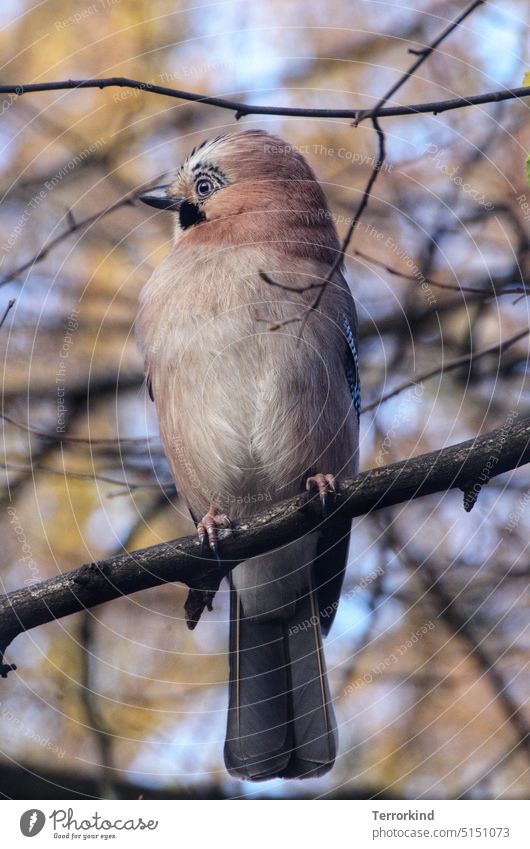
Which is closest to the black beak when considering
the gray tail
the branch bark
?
the branch bark

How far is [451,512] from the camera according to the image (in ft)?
6.98

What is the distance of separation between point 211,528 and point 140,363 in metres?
0.55

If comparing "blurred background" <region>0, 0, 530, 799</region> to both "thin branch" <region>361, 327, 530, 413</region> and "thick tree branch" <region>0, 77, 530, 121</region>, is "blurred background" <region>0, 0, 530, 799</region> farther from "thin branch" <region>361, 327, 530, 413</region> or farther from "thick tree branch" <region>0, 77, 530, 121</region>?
"thick tree branch" <region>0, 77, 530, 121</region>

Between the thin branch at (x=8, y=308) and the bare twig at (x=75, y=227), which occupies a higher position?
the bare twig at (x=75, y=227)

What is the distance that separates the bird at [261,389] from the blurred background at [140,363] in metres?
0.05

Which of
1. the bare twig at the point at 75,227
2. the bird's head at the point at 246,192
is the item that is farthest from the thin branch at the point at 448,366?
the bare twig at the point at 75,227

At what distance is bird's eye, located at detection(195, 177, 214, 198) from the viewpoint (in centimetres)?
218

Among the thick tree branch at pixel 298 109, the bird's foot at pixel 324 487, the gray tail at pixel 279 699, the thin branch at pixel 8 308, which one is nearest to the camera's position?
the thick tree branch at pixel 298 109

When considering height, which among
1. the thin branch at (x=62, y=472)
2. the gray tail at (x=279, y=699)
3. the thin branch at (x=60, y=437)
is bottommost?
the gray tail at (x=279, y=699)

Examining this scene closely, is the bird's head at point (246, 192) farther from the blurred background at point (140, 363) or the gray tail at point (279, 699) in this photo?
the gray tail at point (279, 699)

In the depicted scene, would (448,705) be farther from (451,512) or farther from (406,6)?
(406,6)

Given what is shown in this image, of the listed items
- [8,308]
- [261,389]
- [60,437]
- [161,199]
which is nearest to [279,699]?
[261,389]

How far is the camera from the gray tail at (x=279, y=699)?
201 centimetres

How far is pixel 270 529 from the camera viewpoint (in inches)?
73.2
